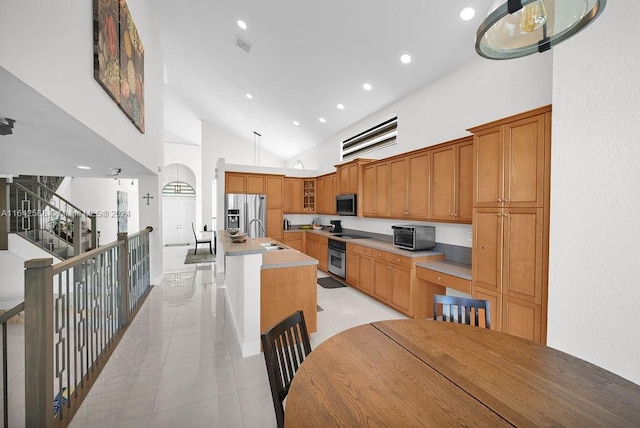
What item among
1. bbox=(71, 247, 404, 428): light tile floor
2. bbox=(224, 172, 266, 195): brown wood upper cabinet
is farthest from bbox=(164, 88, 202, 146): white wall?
bbox=(71, 247, 404, 428): light tile floor

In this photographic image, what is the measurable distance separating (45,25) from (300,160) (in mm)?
7211

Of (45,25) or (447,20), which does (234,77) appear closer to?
(447,20)

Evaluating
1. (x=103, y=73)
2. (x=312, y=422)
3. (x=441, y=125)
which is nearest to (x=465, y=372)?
(x=312, y=422)

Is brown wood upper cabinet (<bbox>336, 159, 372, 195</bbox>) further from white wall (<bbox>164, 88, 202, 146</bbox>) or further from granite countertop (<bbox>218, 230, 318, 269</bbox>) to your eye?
white wall (<bbox>164, 88, 202, 146</bbox>)

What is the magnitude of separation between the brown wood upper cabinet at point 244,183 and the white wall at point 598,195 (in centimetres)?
555

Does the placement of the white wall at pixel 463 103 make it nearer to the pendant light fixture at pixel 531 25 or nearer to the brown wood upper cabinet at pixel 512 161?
the brown wood upper cabinet at pixel 512 161

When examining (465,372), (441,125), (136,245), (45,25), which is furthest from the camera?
(136,245)

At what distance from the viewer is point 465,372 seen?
110 centimetres

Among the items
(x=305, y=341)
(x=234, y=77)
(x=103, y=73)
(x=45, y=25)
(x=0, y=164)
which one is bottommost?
(x=305, y=341)

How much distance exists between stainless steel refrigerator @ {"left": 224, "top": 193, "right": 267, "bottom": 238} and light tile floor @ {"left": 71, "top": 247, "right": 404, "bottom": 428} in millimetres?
2285

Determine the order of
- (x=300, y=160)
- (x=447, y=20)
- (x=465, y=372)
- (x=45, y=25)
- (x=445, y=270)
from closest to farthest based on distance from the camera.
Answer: (x=465, y=372) → (x=45, y=25) → (x=447, y=20) → (x=445, y=270) → (x=300, y=160)

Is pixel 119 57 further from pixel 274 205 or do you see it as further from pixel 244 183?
pixel 274 205

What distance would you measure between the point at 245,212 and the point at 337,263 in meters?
2.50

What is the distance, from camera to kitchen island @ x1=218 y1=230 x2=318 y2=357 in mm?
2586
